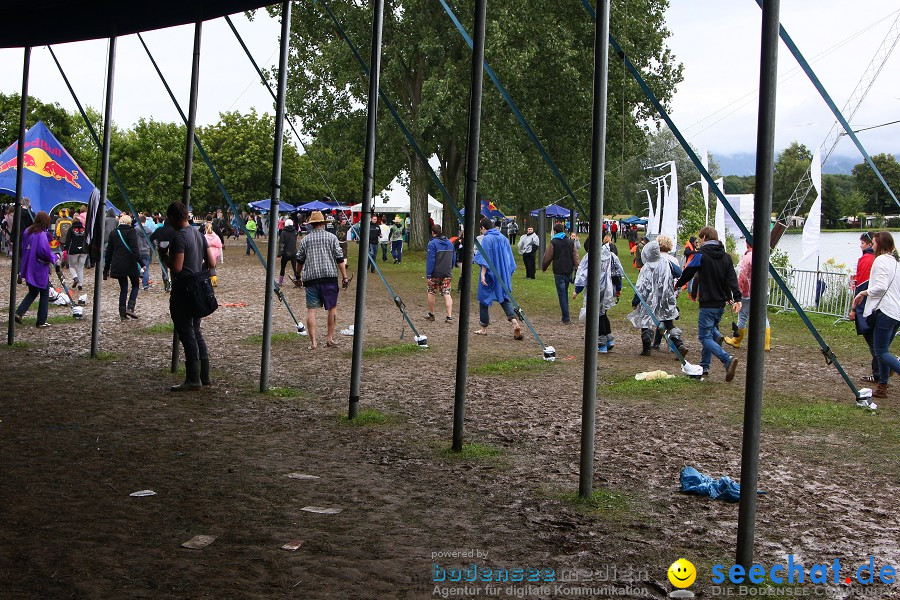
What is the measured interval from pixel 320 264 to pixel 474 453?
249 inches

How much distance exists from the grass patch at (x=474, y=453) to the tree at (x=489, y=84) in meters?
24.0

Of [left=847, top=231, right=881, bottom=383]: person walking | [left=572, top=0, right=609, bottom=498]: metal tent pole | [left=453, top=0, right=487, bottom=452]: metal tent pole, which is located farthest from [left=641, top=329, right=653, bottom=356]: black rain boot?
[left=572, top=0, right=609, bottom=498]: metal tent pole

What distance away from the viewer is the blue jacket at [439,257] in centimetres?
1753

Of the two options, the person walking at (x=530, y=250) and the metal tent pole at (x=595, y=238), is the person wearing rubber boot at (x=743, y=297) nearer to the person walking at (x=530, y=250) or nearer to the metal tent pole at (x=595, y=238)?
the metal tent pole at (x=595, y=238)

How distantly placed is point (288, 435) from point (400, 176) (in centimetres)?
3852

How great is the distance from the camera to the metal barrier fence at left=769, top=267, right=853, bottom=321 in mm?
20062

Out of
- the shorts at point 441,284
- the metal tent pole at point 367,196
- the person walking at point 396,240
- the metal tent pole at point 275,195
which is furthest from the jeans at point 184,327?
the person walking at point 396,240

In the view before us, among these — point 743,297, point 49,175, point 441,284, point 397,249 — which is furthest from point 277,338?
point 397,249

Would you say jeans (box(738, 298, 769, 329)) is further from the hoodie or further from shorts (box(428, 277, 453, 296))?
shorts (box(428, 277, 453, 296))

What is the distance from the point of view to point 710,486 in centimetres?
635

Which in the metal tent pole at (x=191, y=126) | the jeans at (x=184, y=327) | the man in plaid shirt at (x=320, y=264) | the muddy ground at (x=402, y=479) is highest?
the metal tent pole at (x=191, y=126)

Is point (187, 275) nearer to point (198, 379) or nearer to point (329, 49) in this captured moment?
point (198, 379)

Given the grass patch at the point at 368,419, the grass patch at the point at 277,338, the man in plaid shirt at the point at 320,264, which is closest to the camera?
the grass patch at the point at 368,419

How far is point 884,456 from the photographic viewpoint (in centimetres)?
761
